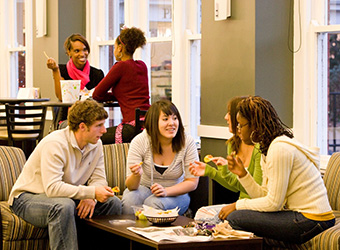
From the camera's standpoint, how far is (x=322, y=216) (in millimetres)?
3432

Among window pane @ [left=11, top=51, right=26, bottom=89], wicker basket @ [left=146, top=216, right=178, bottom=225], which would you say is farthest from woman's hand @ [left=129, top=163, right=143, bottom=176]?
window pane @ [left=11, top=51, right=26, bottom=89]

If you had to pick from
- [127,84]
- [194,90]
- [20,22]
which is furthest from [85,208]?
[20,22]

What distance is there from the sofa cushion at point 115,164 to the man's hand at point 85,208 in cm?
97

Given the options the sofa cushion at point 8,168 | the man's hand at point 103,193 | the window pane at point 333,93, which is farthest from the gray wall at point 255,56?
the sofa cushion at point 8,168

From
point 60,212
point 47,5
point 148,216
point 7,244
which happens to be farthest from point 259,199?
point 47,5

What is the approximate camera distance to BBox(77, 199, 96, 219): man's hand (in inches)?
152

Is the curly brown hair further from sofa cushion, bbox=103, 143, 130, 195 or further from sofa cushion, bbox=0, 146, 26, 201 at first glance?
sofa cushion, bbox=103, 143, 130, 195

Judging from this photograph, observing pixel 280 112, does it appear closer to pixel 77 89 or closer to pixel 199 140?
pixel 199 140

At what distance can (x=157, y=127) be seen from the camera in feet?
14.6

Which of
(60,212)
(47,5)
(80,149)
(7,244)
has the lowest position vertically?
(7,244)

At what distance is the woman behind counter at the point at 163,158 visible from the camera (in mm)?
4375

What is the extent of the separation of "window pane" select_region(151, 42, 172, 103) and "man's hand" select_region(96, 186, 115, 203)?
99.1 inches

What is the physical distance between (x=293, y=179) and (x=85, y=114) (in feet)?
4.45

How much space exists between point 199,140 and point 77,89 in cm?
125
